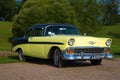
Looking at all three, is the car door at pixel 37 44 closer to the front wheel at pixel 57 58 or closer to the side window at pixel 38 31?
the side window at pixel 38 31

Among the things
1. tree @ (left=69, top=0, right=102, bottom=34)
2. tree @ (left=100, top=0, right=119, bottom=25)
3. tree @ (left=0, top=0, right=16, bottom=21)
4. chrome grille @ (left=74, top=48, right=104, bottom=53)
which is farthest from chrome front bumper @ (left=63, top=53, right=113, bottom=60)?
tree @ (left=0, top=0, right=16, bottom=21)

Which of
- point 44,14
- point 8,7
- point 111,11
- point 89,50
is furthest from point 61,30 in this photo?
point 111,11

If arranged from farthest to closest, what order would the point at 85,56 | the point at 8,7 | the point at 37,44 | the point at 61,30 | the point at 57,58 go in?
the point at 8,7
the point at 61,30
the point at 37,44
the point at 57,58
the point at 85,56

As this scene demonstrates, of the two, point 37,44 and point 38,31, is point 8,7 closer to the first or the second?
point 38,31

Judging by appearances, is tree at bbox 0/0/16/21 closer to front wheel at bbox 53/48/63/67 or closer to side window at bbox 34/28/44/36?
side window at bbox 34/28/44/36

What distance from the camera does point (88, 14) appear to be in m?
56.6

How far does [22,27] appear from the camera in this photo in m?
50.4

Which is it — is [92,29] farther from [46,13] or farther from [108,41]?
[108,41]

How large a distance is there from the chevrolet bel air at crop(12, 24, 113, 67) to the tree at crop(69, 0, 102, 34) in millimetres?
38667

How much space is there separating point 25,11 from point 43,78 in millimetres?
38353

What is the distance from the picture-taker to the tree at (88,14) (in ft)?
183

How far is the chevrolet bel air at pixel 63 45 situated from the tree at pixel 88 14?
127ft

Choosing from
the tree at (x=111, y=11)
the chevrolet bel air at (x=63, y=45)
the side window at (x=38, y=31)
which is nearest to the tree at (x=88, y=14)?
the side window at (x=38, y=31)

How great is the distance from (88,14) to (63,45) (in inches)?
1690
